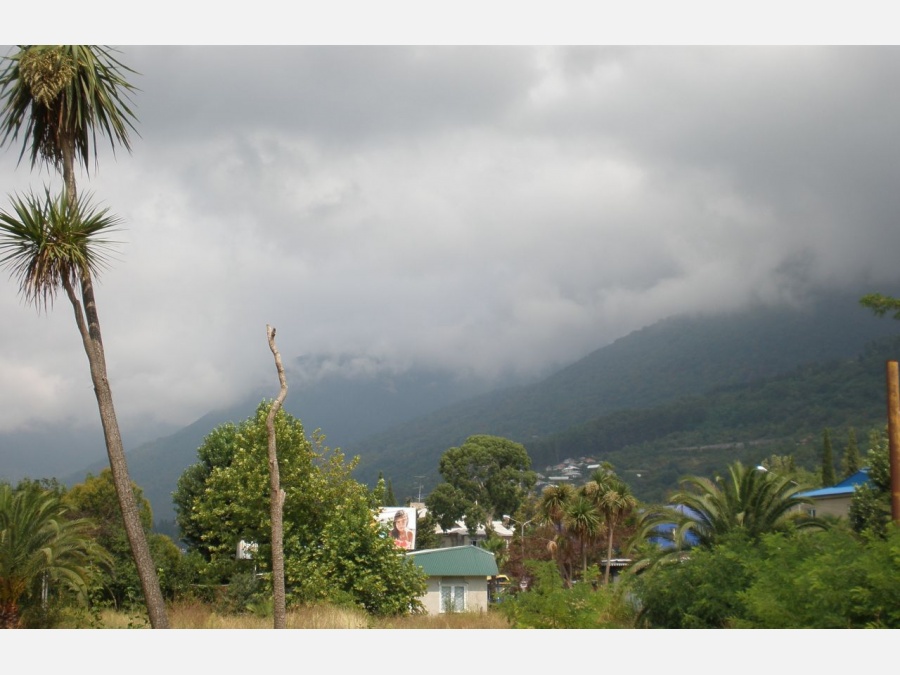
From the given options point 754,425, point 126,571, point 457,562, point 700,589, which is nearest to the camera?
point 700,589

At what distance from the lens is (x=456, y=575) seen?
1689 inches

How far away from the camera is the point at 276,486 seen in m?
15.2

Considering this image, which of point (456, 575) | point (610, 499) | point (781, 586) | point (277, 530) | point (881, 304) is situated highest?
point (881, 304)

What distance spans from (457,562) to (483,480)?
168 feet

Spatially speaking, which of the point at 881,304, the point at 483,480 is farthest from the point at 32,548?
the point at 483,480

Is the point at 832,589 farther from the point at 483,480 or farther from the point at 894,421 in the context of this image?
the point at 483,480

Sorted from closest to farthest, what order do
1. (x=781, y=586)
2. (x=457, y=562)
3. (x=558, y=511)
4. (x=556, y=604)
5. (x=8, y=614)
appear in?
(x=781, y=586) → (x=556, y=604) → (x=8, y=614) → (x=457, y=562) → (x=558, y=511)

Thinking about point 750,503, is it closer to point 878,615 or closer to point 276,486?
point 878,615

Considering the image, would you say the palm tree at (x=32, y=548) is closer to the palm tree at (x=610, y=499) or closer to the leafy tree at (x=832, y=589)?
the leafy tree at (x=832, y=589)

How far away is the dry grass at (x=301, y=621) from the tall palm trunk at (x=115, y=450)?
3232 millimetres

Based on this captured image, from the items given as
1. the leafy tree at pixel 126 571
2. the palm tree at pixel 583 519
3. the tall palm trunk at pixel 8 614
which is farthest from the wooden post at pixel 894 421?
the palm tree at pixel 583 519

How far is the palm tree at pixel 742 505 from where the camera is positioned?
19.6m

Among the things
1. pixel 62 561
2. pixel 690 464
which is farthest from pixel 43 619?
pixel 690 464

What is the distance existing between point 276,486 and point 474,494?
261ft
